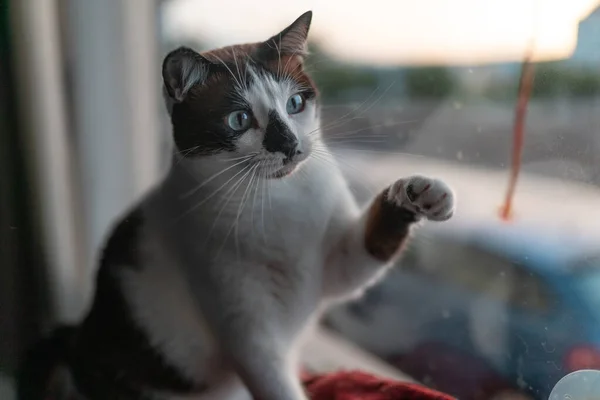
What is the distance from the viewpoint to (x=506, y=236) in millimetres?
872

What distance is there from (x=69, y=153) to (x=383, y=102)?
53cm

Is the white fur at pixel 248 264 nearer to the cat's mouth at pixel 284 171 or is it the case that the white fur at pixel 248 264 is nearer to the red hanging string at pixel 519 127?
the cat's mouth at pixel 284 171

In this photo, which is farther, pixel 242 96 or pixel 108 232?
pixel 108 232

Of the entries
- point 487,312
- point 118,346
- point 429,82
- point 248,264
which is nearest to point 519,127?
point 429,82

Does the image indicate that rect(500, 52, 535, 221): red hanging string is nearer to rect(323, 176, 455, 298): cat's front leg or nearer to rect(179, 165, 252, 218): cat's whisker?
rect(323, 176, 455, 298): cat's front leg

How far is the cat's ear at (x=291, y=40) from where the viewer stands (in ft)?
2.25

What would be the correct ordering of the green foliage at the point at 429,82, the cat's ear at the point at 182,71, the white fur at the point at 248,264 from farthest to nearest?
1. the green foliage at the point at 429,82
2. the white fur at the point at 248,264
3. the cat's ear at the point at 182,71

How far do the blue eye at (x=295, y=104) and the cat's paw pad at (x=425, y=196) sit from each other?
0.14 metres

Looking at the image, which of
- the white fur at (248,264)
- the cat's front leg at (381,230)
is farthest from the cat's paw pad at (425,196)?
the white fur at (248,264)

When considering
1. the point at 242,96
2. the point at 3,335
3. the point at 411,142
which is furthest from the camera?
the point at 411,142

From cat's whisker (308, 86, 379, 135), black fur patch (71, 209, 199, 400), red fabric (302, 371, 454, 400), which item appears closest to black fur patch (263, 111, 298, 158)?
cat's whisker (308, 86, 379, 135)

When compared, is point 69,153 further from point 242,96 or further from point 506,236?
point 506,236

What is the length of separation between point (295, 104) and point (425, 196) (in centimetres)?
18

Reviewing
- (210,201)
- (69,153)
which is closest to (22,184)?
(69,153)
